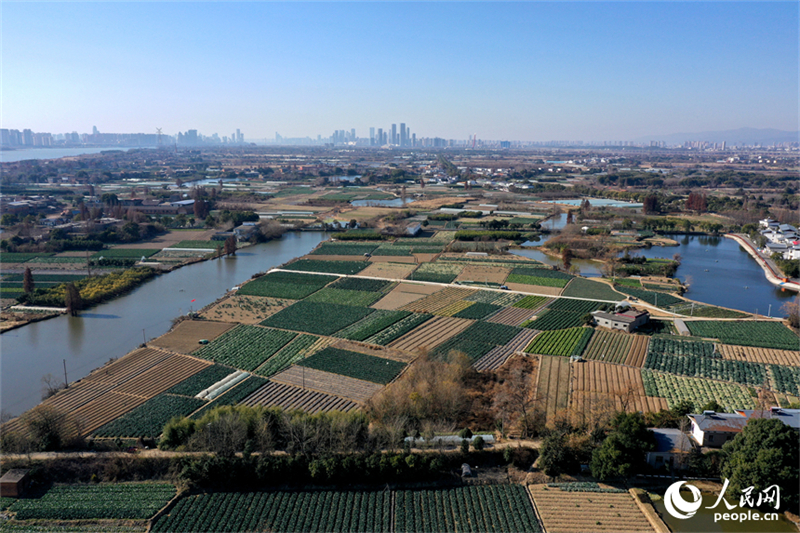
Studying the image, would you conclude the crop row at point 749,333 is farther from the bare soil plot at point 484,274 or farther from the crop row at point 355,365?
the crop row at point 355,365

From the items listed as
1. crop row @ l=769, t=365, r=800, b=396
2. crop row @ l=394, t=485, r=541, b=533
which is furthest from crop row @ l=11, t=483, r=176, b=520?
crop row @ l=769, t=365, r=800, b=396

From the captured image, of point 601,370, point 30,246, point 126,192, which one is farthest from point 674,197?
point 126,192

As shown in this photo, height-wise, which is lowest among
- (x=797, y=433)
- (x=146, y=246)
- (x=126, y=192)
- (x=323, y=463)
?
(x=323, y=463)

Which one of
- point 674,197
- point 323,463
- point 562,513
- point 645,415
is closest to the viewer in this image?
point 562,513

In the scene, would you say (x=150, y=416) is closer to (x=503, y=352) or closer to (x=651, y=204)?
(x=503, y=352)

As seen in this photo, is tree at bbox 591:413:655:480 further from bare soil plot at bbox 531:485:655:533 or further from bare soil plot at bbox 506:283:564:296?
bare soil plot at bbox 506:283:564:296

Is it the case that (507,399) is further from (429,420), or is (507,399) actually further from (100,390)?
(100,390)

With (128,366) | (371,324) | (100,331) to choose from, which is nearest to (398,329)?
(371,324)
